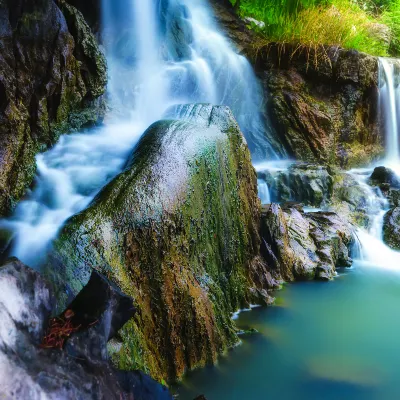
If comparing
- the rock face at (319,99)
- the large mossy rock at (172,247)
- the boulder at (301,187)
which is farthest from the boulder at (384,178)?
the large mossy rock at (172,247)

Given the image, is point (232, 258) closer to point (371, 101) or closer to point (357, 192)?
point (357, 192)

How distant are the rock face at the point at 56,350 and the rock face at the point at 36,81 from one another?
6.67 feet

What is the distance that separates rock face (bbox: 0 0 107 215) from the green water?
228cm

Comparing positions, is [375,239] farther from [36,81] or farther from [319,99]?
[36,81]

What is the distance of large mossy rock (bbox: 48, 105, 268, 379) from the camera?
8.91 ft

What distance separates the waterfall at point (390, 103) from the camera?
28.2ft

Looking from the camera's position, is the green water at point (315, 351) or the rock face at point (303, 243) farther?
the rock face at point (303, 243)

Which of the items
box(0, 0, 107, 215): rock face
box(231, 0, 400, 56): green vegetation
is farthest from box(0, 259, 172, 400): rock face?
box(231, 0, 400, 56): green vegetation

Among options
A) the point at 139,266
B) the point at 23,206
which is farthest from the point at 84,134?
the point at 139,266

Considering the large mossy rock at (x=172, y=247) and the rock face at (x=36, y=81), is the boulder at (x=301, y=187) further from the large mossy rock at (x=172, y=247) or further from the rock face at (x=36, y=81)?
the rock face at (x=36, y=81)

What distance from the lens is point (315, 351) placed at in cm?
352

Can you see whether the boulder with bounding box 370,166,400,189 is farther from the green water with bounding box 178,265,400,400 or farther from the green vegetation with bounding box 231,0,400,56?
the green water with bounding box 178,265,400,400

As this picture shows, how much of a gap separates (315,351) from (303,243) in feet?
6.23

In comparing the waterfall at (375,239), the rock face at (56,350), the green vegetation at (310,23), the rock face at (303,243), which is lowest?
the waterfall at (375,239)
